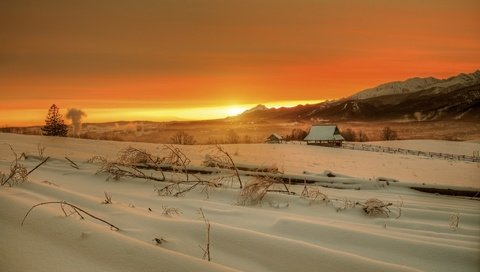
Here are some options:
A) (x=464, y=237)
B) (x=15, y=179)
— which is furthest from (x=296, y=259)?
(x=15, y=179)

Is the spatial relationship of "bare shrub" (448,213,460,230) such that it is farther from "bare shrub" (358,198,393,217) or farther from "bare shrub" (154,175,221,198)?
"bare shrub" (154,175,221,198)

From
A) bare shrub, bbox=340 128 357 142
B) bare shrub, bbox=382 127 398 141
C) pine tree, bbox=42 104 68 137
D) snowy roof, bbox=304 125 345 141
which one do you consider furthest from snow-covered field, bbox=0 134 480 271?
bare shrub, bbox=382 127 398 141

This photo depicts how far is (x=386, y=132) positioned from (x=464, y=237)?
6483 cm

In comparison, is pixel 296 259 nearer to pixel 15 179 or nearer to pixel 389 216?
pixel 389 216

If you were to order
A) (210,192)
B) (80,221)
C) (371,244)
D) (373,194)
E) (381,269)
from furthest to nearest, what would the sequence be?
1. (373,194)
2. (210,192)
3. (371,244)
4. (80,221)
5. (381,269)

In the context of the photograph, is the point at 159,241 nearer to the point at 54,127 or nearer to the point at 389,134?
the point at 54,127

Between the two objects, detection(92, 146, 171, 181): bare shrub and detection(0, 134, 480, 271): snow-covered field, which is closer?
detection(0, 134, 480, 271): snow-covered field

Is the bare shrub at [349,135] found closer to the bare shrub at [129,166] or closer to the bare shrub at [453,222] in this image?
the bare shrub at [129,166]

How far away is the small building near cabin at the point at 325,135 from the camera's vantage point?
3678 centimetres

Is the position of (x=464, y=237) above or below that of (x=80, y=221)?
below

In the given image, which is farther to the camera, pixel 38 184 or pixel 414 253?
pixel 38 184

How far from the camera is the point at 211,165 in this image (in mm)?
6984

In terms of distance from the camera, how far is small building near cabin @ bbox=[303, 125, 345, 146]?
1448 inches

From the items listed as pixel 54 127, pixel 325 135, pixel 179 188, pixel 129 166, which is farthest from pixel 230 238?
pixel 325 135
